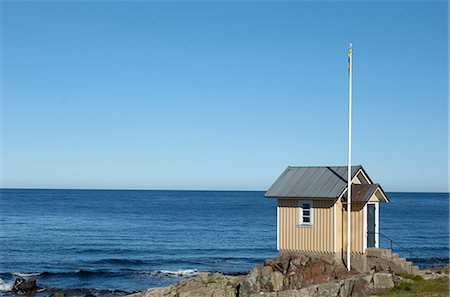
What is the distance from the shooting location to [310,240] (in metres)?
31.1

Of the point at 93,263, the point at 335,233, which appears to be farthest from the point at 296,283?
the point at 93,263

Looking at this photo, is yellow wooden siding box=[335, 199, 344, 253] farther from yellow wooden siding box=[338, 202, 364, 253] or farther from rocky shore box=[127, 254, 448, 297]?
rocky shore box=[127, 254, 448, 297]

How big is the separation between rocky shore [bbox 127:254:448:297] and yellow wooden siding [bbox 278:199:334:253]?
49cm

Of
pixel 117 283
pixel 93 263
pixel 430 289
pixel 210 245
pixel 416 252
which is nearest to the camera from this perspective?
pixel 430 289

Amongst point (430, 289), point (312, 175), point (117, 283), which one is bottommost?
point (117, 283)

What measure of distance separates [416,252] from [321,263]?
35693 mm

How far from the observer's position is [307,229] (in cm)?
3119

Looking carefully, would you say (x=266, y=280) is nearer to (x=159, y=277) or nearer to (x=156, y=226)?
(x=159, y=277)

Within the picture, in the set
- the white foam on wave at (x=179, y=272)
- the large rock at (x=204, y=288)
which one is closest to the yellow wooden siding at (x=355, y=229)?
the large rock at (x=204, y=288)

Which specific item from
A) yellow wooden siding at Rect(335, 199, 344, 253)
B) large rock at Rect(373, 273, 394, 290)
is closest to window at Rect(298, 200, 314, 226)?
yellow wooden siding at Rect(335, 199, 344, 253)

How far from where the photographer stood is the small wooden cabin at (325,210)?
3050cm

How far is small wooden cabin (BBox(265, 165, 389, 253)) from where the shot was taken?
30.5 m

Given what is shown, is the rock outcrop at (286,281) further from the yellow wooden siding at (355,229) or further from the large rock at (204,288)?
the yellow wooden siding at (355,229)

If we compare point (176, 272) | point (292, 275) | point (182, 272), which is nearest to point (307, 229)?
point (292, 275)
